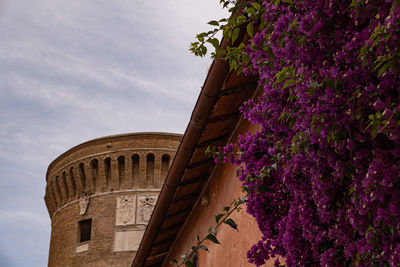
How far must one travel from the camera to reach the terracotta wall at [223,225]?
507cm

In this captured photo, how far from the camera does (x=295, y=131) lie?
2367 millimetres

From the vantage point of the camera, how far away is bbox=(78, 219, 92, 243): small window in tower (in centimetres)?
2269

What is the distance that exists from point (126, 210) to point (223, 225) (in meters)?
16.4

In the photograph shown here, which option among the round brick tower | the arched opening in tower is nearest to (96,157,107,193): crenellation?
the round brick tower

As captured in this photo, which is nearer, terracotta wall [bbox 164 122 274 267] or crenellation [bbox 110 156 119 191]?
terracotta wall [bbox 164 122 274 267]

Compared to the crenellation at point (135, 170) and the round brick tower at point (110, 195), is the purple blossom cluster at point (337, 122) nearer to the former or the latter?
the round brick tower at point (110, 195)

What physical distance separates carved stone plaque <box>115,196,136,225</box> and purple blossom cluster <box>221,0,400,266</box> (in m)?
19.8

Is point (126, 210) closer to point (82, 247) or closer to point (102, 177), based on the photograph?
point (102, 177)

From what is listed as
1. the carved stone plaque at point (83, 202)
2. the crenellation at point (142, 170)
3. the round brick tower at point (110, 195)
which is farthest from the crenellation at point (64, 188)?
the crenellation at point (142, 170)

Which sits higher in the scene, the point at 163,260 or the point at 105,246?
the point at 105,246

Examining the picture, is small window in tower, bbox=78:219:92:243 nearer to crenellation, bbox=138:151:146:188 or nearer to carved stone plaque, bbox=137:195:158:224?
carved stone plaque, bbox=137:195:158:224

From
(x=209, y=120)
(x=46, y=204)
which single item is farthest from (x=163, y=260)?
(x=46, y=204)

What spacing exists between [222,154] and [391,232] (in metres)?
1.50

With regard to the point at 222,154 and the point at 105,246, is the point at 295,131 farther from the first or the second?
the point at 105,246
